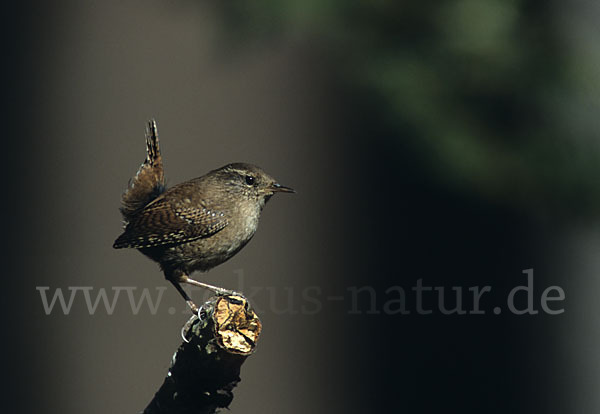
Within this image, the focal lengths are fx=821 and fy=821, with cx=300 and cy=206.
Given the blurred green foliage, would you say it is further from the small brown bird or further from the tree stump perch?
the tree stump perch

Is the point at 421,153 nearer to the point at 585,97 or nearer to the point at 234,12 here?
the point at 585,97

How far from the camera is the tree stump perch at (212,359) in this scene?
1.78 metres

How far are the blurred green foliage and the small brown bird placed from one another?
1.71ft

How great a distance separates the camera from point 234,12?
2.51 meters

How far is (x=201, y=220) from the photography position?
2.16 meters

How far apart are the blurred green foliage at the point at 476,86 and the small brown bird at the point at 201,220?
523mm

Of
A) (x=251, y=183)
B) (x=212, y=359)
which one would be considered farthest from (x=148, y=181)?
(x=212, y=359)

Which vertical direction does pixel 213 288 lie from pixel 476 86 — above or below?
below

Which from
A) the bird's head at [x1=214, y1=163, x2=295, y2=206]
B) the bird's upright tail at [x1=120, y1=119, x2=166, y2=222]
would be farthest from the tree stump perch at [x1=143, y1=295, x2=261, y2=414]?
the bird's upright tail at [x1=120, y1=119, x2=166, y2=222]

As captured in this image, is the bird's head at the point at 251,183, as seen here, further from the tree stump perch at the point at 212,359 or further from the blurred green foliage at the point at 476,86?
the blurred green foliage at the point at 476,86

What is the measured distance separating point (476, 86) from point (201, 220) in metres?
0.95

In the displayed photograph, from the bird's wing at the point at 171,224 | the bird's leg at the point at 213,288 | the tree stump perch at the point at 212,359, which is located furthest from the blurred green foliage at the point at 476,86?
the tree stump perch at the point at 212,359

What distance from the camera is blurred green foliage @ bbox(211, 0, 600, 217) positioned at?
2.40 meters

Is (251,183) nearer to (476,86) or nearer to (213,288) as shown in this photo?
(213,288)
